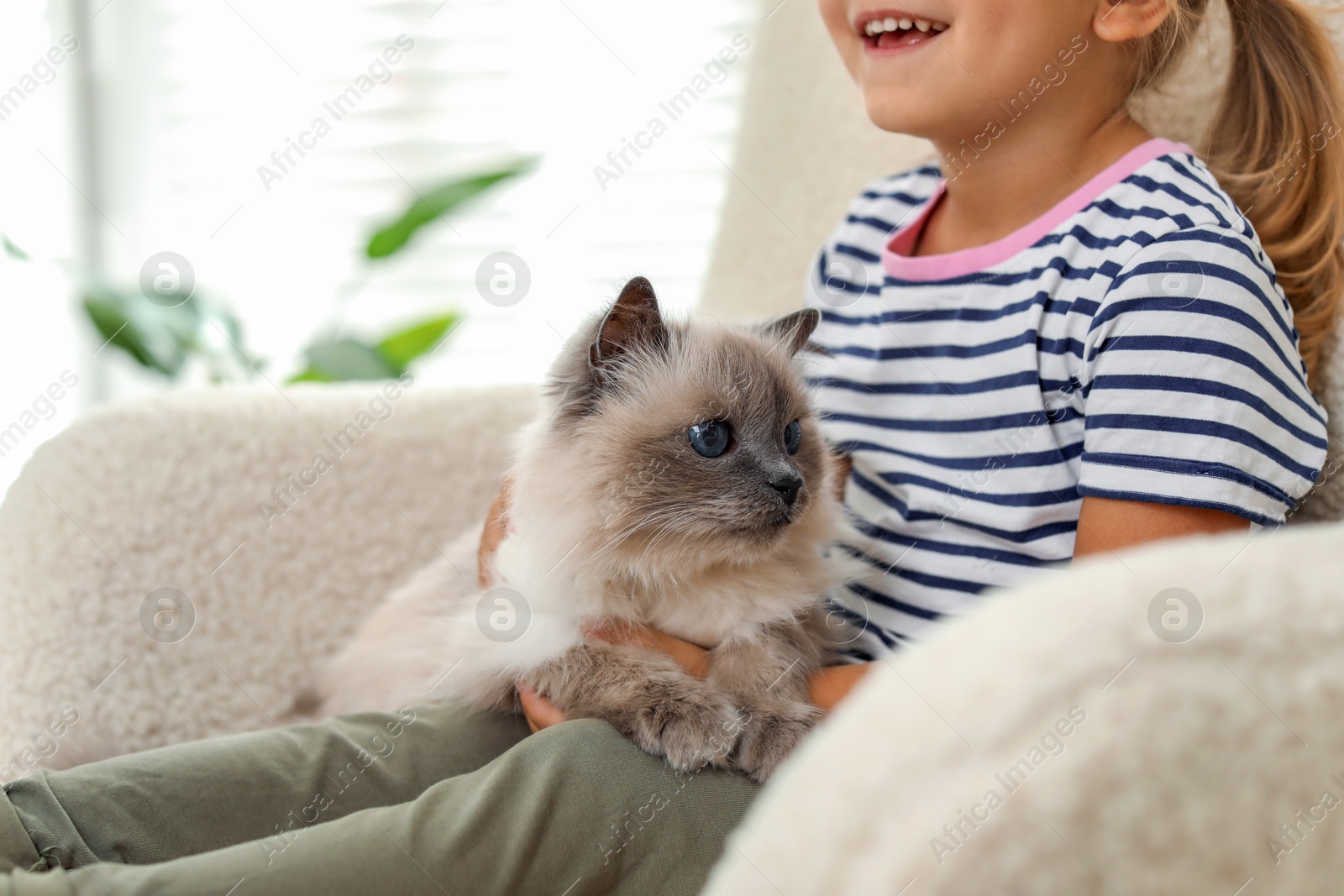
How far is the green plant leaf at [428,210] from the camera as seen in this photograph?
2.50 m

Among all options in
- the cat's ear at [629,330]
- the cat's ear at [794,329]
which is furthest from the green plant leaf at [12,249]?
the cat's ear at [794,329]

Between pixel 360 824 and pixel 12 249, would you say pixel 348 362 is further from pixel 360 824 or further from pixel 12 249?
pixel 360 824

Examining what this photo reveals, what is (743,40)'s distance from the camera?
2.61 m

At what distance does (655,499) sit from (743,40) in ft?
6.11

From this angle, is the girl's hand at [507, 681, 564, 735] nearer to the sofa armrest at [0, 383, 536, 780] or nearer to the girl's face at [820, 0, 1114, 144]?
the sofa armrest at [0, 383, 536, 780]

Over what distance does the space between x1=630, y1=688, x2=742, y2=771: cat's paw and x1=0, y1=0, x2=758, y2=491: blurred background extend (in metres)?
1.83

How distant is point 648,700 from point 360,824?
328mm

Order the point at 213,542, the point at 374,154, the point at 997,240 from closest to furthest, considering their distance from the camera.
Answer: the point at 997,240 < the point at 213,542 < the point at 374,154

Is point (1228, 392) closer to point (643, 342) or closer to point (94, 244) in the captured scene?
point (643, 342)

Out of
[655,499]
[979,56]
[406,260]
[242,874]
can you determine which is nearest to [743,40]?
[406,260]

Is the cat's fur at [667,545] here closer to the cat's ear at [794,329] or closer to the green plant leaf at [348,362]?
the cat's ear at [794,329]

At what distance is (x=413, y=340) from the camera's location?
2596 millimetres

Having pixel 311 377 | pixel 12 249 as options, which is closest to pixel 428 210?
pixel 311 377

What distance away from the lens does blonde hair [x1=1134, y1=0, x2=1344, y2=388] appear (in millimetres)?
1271
